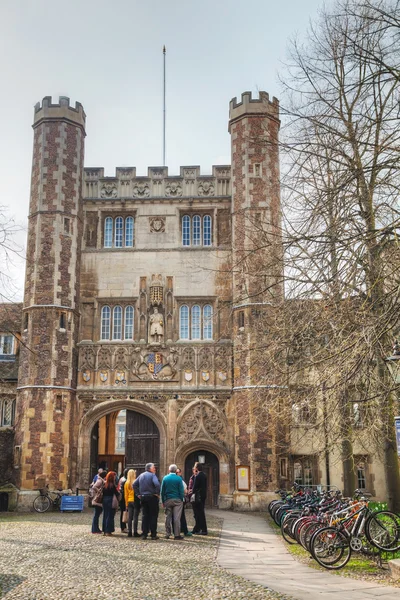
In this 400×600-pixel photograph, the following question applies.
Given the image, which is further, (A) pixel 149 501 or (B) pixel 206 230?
(B) pixel 206 230

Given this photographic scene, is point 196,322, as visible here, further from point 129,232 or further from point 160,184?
point 160,184

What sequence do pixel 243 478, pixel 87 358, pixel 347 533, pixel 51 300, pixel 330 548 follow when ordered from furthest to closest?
pixel 87 358, pixel 51 300, pixel 243 478, pixel 347 533, pixel 330 548

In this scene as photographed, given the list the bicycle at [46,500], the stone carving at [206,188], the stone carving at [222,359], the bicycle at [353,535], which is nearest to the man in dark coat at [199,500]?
the bicycle at [353,535]

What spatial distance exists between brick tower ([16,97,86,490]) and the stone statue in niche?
8.83 feet

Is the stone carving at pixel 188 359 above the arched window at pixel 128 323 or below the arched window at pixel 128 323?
below

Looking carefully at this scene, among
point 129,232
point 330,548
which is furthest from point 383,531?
point 129,232

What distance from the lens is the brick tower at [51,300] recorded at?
72.0 feet

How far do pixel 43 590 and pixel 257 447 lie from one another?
1431cm

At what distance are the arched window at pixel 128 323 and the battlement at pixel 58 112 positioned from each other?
7.37 m

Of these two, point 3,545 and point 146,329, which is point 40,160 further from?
point 3,545

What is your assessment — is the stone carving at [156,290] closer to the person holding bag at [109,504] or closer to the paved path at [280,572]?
the paved path at [280,572]

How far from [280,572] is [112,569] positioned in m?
2.39

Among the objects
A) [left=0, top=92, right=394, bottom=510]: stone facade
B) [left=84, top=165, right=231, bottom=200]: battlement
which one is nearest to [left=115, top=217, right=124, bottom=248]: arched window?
[left=0, top=92, right=394, bottom=510]: stone facade

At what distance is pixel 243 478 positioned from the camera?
21.7 meters
